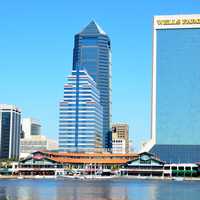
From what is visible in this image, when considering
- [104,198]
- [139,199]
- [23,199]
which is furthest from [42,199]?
[139,199]

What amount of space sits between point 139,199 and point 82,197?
391 inches

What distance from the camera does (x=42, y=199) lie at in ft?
323

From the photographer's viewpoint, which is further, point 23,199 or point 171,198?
point 171,198

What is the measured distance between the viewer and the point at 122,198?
103250 mm

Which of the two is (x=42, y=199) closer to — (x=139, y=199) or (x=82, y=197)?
(x=82, y=197)

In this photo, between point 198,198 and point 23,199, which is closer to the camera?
point 23,199

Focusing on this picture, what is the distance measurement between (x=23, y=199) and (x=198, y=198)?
31217 millimetres

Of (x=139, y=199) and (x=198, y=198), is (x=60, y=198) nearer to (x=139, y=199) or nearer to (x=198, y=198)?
(x=139, y=199)

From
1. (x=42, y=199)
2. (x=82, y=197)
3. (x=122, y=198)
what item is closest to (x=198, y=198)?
(x=122, y=198)

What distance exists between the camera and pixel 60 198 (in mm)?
100188

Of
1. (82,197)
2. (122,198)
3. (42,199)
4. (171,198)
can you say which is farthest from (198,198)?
(42,199)

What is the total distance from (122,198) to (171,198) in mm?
9353

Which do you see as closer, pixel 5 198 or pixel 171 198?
pixel 5 198

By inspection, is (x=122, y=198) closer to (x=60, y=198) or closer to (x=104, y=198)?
(x=104, y=198)
